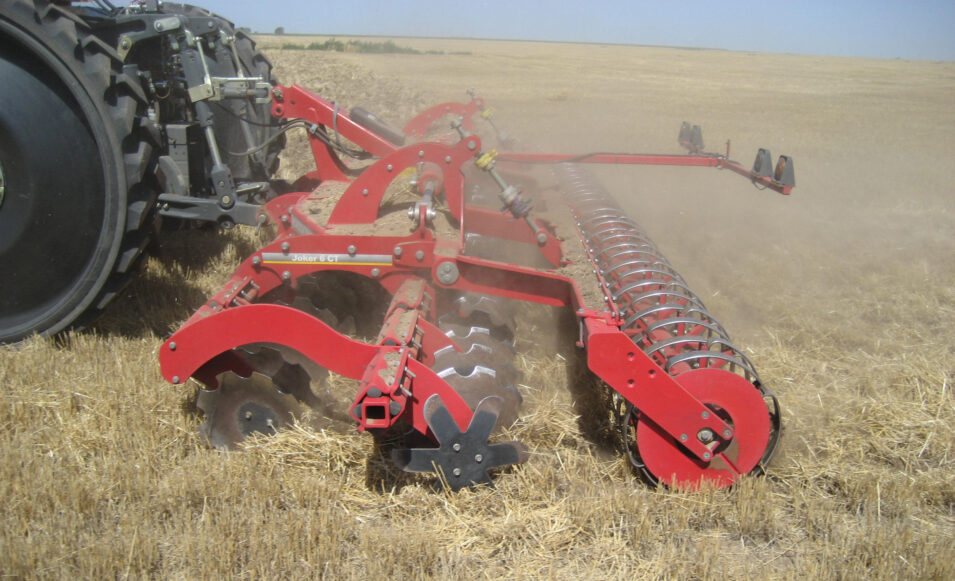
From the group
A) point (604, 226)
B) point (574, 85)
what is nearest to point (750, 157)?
point (604, 226)

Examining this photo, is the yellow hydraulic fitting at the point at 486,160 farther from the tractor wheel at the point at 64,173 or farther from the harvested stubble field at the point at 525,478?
the tractor wheel at the point at 64,173

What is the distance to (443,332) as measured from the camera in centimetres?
338

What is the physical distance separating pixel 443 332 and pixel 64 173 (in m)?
2.12

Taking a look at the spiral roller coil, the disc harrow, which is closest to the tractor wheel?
the disc harrow

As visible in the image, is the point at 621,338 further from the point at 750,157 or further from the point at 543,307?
the point at 750,157

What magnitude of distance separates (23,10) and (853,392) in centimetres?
490

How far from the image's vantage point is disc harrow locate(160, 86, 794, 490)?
269cm

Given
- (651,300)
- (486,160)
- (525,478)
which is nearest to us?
(525,478)

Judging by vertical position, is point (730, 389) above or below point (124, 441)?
above

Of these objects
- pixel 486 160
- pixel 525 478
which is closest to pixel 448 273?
pixel 486 160

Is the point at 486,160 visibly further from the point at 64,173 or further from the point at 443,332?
the point at 64,173

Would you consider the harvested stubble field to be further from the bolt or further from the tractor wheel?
the bolt

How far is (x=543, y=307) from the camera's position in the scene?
4918 millimetres

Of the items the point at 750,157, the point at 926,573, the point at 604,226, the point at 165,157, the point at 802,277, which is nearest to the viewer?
the point at 926,573
